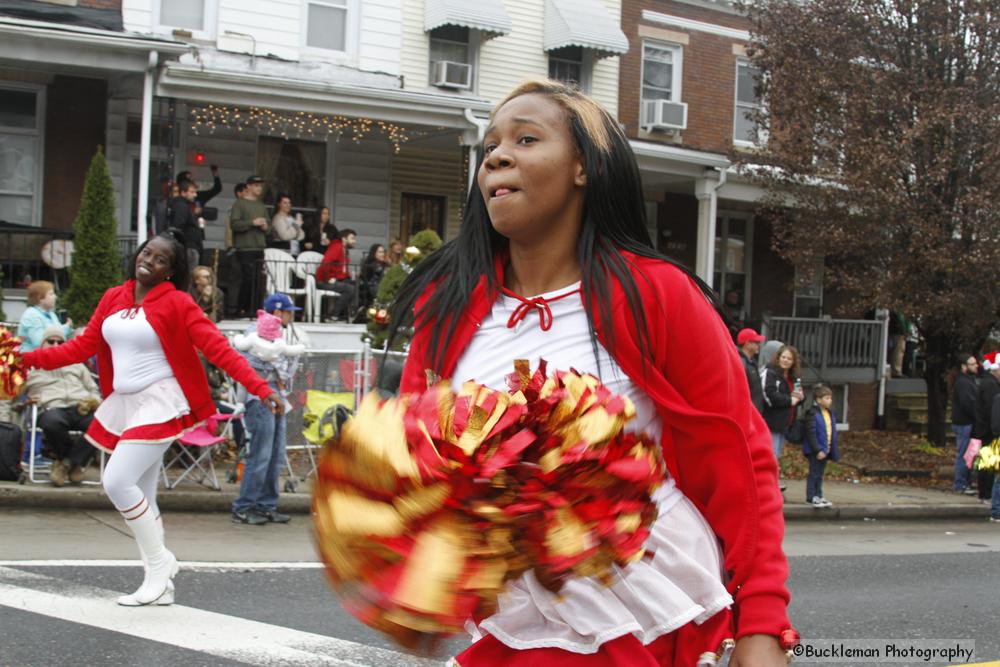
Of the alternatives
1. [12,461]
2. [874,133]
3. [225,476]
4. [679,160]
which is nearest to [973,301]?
[874,133]

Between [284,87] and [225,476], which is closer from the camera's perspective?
[225,476]

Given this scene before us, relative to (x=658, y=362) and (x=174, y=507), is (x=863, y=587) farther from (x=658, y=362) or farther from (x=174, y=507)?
(x=658, y=362)

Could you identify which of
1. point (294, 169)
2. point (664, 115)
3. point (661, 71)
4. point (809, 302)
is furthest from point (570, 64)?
point (809, 302)

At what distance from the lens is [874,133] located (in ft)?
55.4

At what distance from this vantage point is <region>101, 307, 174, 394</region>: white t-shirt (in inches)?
263

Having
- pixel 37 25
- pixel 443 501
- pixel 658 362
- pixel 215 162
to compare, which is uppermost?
pixel 37 25

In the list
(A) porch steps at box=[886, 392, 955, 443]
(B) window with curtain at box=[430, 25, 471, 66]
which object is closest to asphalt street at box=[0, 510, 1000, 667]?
(B) window with curtain at box=[430, 25, 471, 66]

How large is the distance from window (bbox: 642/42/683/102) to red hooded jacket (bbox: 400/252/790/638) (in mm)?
20606

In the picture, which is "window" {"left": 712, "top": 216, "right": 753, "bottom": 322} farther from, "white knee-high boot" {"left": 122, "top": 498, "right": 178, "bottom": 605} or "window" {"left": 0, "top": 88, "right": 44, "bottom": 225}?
"white knee-high boot" {"left": 122, "top": 498, "right": 178, "bottom": 605}

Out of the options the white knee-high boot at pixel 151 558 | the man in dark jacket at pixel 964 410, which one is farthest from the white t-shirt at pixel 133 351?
the man in dark jacket at pixel 964 410

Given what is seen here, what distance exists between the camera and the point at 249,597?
7.08m

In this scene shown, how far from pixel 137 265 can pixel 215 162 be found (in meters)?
12.4

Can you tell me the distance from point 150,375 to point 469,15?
13852mm

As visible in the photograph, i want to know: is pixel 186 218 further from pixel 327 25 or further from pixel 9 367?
pixel 9 367
